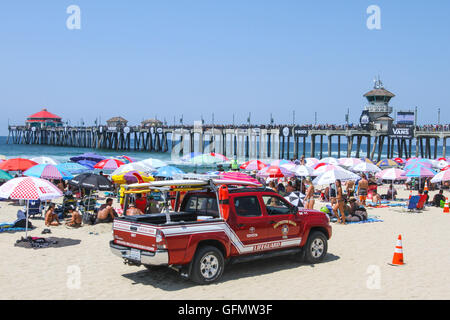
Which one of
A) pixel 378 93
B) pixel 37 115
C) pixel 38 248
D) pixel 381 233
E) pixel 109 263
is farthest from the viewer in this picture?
pixel 37 115

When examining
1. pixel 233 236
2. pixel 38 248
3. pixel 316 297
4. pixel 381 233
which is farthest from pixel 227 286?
pixel 381 233

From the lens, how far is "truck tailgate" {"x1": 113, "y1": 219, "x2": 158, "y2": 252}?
699 centimetres

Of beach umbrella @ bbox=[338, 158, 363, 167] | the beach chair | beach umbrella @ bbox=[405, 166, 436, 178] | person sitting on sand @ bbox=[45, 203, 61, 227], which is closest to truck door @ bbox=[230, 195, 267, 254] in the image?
person sitting on sand @ bbox=[45, 203, 61, 227]

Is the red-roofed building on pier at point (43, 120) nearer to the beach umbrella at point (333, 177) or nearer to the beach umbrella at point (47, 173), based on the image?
the beach umbrella at point (47, 173)

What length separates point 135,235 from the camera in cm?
730

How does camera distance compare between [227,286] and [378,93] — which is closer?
[227,286]

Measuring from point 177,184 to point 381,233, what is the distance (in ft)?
24.7

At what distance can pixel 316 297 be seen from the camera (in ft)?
22.6

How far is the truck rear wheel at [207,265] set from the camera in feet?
24.0

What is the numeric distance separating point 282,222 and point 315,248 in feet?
3.78

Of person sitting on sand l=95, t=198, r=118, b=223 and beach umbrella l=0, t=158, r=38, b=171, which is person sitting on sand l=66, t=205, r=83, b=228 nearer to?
person sitting on sand l=95, t=198, r=118, b=223

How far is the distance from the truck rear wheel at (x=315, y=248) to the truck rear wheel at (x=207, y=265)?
2177mm
